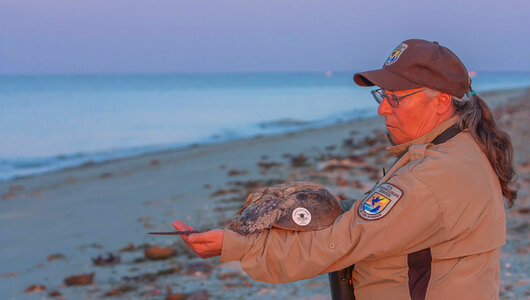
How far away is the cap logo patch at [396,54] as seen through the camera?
2.28 meters

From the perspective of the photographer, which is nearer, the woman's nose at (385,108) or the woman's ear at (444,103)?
the woman's ear at (444,103)

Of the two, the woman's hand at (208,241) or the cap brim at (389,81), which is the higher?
the cap brim at (389,81)

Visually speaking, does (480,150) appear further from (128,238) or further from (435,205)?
(128,238)

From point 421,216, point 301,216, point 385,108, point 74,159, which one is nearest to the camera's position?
point 421,216

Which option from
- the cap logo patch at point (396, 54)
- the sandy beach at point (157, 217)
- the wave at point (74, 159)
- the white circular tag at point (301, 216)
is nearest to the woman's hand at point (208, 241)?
the white circular tag at point (301, 216)

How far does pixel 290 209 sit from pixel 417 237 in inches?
23.0

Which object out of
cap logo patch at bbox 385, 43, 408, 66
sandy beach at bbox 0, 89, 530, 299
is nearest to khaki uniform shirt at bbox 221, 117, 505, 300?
cap logo patch at bbox 385, 43, 408, 66

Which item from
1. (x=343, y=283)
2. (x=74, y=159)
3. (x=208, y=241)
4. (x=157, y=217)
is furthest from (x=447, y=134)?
(x=74, y=159)

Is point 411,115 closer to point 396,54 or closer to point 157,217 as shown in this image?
point 396,54

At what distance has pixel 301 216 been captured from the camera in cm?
228

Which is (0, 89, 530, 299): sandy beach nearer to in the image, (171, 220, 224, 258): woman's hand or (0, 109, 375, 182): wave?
(0, 109, 375, 182): wave

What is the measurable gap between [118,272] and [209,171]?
613cm

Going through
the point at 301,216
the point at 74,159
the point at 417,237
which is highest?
the point at 74,159

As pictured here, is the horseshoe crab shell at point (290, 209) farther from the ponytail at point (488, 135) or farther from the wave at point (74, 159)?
the wave at point (74, 159)
